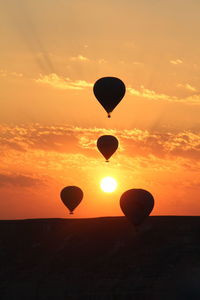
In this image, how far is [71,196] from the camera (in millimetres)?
104062

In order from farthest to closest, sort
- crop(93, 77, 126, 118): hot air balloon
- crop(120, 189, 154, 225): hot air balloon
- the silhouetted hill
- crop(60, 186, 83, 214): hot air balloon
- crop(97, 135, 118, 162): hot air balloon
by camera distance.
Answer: the silhouetted hill → crop(60, 186, 83, 214): hot air balloon → crop(97, 135, 118, 162): hot air balloon → crop(120, 189, 154, 225): hot air balloon → crop(93, 77, 126, 118): hot air balloon

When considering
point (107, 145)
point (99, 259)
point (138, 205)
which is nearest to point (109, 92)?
point (107, 145)

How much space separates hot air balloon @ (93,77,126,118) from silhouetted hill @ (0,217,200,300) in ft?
124

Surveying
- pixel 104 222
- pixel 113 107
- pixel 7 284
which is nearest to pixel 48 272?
pixel 7 284

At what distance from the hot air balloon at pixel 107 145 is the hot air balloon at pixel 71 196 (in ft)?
62.6

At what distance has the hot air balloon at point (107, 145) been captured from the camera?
279 ft

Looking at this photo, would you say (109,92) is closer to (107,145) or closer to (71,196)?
(107,145)

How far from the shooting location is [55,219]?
13338 centimetres

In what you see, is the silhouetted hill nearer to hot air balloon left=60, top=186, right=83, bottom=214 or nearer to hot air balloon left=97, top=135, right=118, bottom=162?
hot air balloon left=60, top=186, right=83, bottom=214

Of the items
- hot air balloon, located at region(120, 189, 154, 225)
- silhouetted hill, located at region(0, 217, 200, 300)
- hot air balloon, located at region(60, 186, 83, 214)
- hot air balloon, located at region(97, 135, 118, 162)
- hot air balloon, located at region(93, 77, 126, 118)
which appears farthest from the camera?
silhouetted hill, located at region(0, 217, 200, 300)

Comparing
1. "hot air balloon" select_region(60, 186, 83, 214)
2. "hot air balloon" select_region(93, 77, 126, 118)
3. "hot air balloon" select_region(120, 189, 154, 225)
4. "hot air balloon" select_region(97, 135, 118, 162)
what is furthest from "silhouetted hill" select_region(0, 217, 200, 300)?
"hot air balloon" select_region(93, 77, 126, 118)

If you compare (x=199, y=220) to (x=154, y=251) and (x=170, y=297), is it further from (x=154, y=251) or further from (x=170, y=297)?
(x=170, y=297)

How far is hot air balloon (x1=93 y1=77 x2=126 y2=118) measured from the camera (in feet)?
253

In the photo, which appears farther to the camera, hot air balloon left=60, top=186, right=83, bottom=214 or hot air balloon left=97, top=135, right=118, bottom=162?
hot air balloon left=60, top=186, right=83, bottom=214
